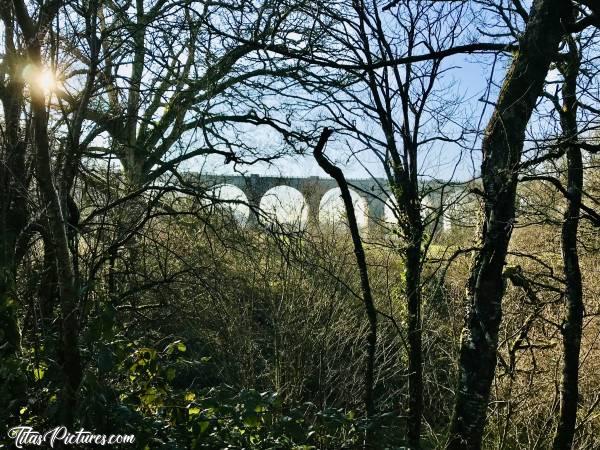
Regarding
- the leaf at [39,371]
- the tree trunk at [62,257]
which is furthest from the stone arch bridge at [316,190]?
the leaf at [39,371]

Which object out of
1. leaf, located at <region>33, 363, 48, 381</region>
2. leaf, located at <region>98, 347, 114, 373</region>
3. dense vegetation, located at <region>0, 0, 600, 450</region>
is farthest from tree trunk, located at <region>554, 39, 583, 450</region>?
leaf, located at <region>33, 363, 48, 381</region>

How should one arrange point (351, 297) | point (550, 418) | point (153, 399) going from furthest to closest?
point (351, 297), point (550, 418), point (153, 399)

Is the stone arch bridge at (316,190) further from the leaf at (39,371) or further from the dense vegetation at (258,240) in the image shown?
the leaf at (39,371)

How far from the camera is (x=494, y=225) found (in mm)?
4738

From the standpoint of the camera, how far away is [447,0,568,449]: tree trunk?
184 inches

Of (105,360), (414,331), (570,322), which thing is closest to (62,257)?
(105,360)

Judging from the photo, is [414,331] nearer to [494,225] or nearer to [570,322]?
[494,225]

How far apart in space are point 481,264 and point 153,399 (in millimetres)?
2743

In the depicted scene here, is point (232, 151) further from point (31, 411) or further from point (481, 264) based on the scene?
point (31, 411)

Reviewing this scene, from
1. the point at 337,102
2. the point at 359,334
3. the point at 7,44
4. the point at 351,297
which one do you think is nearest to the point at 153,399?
the point at 7,44

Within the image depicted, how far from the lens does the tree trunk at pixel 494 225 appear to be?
4.68 metres

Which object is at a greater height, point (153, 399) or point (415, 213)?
point (415, 213)

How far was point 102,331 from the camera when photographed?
10.4ft

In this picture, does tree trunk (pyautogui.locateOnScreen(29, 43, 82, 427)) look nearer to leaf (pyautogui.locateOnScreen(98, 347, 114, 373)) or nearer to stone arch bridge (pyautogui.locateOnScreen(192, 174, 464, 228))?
leaf (pyautogui.locateOnScreen(98, 347, 114, 373))
